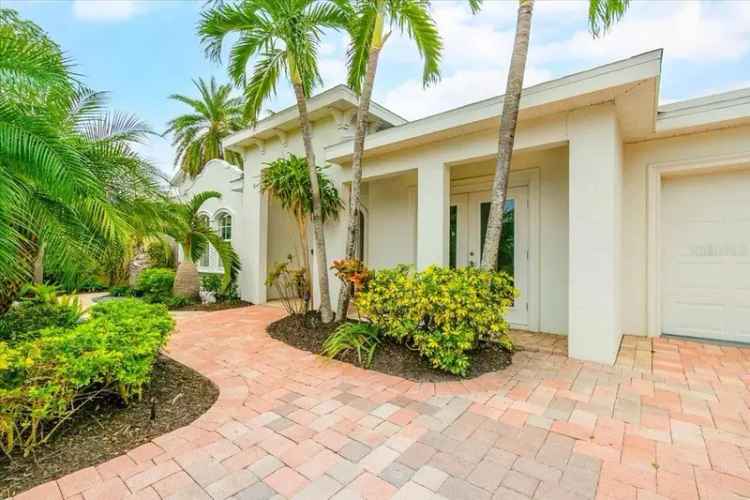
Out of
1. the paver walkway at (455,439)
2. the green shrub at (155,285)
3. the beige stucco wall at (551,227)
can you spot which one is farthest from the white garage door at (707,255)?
the green shrub at (155,285)

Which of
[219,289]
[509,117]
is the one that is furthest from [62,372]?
[219,289]

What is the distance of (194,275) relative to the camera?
8.59m

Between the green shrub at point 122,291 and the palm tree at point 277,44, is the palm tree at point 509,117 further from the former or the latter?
the green shrub at point 122,291

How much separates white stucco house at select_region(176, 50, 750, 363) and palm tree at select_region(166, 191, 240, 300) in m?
3.26

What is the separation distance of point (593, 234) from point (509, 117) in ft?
5.67

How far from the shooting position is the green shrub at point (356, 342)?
417 centimetres

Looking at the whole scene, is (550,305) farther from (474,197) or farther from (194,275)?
(194,275)

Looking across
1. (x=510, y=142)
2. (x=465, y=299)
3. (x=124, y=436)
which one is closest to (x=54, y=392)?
(x=124, y=436)

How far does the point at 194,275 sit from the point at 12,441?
22.7ft

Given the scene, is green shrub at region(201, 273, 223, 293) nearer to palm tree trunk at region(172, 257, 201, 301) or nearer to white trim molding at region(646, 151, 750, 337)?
palm tree trunk at region(172, 257, 201, 301)

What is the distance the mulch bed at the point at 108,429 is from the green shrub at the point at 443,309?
6.61 ft

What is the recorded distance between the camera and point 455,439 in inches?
95.4

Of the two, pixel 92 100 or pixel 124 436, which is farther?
pixel 92 100

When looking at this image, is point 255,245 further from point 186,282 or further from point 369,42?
point 369,42
